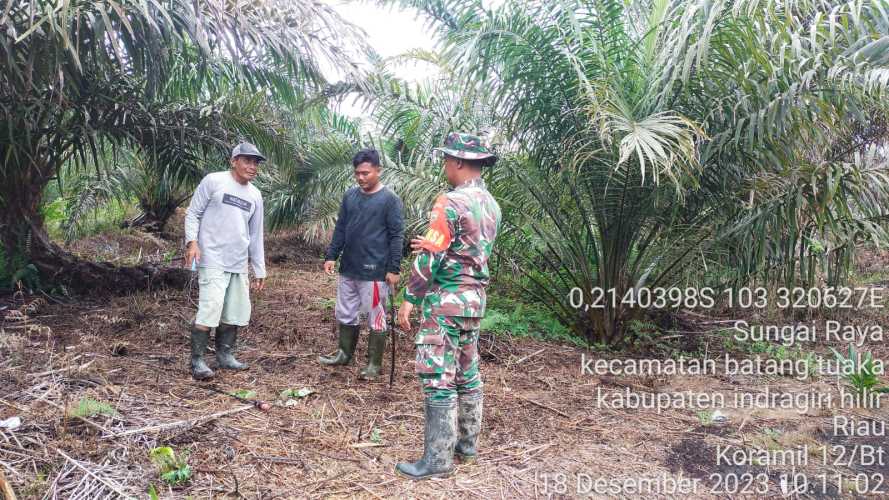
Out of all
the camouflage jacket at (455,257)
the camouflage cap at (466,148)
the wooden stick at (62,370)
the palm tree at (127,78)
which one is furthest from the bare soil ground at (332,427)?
the camouflage cap at (466,148)

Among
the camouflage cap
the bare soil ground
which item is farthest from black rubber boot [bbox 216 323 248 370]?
the camouflage cap

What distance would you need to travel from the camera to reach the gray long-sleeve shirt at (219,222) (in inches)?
166

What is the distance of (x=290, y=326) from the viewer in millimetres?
5934

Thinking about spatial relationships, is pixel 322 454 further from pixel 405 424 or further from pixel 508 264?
pixel 508 264

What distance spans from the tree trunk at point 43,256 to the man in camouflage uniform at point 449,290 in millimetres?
4946

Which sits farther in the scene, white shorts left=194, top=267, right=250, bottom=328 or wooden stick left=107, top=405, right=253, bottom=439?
white shorts left=194, top=267, right=250, bottom=328

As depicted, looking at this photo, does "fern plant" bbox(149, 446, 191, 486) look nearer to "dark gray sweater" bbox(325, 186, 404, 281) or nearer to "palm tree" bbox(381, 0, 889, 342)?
"dark gray sweater" bbox(325, 186, 404, 281)

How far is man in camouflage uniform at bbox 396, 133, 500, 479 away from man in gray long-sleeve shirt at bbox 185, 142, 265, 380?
181cm

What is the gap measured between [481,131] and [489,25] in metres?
1.45

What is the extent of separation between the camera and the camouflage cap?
307 centimetres

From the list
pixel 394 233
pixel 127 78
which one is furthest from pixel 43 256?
pixel 394 233

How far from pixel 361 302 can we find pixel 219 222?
1155 millimetres

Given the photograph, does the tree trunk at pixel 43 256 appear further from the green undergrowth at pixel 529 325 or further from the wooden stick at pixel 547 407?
the wooden stick at pixel 547 407

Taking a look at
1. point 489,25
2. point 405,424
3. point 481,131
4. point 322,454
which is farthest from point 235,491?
point 481,131
